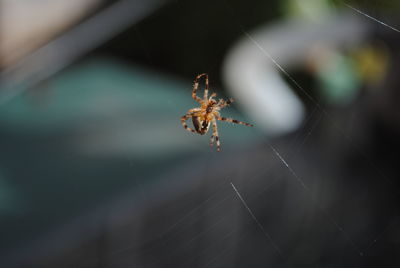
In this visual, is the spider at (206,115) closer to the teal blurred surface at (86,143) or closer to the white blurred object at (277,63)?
the teal blurred surface at (86,143)

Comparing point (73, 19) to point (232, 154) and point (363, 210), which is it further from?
point (363, 210)

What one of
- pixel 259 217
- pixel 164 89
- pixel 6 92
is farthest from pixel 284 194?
pixel 6 92

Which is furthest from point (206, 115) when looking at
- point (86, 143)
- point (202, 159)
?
point (86, 143)

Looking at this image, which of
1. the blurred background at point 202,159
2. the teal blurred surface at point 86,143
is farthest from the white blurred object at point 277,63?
the teal blurred surface at point 86,143

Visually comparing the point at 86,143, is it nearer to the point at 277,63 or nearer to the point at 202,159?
the point at 202,159

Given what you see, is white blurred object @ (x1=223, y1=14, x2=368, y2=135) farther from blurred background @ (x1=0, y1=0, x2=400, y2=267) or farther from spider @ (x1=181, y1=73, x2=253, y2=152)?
spider @ (x1=181, y1=73, x2=253, y2=152)

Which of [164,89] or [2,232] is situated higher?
[164,89]

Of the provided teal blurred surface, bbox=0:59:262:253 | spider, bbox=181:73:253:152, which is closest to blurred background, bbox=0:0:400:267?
teal blurred surface, bbox=0:59:262:253
